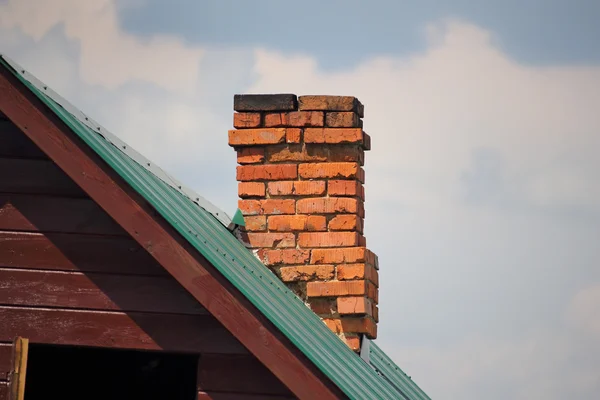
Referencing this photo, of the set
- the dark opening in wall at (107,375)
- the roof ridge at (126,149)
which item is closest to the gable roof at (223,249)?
the roof ridge at (126,149)

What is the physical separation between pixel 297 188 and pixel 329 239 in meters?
0.47

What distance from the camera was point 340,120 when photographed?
348 inches

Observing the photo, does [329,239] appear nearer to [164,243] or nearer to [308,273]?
[308,273]

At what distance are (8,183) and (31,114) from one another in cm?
57

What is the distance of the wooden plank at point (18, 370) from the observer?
5844 millimetres

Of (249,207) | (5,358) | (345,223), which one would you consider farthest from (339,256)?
(5,358)

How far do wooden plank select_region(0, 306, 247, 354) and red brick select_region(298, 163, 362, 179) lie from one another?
8.53ft

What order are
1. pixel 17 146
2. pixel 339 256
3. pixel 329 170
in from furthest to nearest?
pixel 329 170
pixel 339 256
pixel 17 146

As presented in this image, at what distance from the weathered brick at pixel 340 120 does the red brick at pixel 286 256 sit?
3.37 ft

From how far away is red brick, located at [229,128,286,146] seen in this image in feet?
28.9

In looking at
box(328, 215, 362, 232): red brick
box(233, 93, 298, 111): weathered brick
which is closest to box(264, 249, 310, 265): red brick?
box(328, 215, 362, 232): red brick

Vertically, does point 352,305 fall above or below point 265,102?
below

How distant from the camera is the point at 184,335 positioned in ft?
20.7

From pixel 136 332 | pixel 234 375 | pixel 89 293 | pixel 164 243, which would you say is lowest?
pixel 234 375
